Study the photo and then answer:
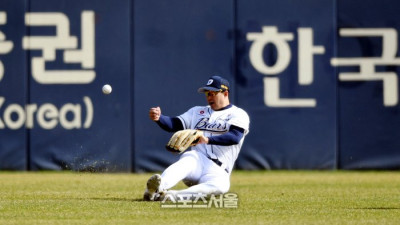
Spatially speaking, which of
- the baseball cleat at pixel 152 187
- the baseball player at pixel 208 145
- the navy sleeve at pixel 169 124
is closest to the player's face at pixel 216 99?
the baseball player at pixel 208 145

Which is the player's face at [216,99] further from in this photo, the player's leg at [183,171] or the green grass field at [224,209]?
the green grass field at [224,209]

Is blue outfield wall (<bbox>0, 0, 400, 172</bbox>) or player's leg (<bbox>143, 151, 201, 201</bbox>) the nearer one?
player's leg (<bbox>143, 151, 201, 201</bbox>)

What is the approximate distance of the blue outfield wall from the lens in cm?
1418

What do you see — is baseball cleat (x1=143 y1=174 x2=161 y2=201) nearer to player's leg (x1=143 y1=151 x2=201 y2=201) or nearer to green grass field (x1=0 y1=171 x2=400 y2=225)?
player's leg (x1=143 y1=151 x2=201 y2=201)

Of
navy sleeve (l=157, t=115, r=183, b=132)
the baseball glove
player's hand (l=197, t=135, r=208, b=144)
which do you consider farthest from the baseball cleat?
navy sleeve (l=157, t=115, r=183, b=132)

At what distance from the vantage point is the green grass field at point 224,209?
6.97 metres

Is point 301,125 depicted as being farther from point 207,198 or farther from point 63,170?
point 207,198

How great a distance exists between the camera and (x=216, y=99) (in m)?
8.84

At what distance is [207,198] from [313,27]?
658cm

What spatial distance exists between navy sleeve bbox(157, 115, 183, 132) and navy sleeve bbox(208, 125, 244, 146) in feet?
1.96

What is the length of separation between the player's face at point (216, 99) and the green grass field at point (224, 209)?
3.40 ft

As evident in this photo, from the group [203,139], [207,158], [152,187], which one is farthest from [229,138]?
[152,187]

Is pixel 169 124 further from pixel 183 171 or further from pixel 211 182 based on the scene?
pixel 211 182

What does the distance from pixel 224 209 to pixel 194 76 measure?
22.4ft
